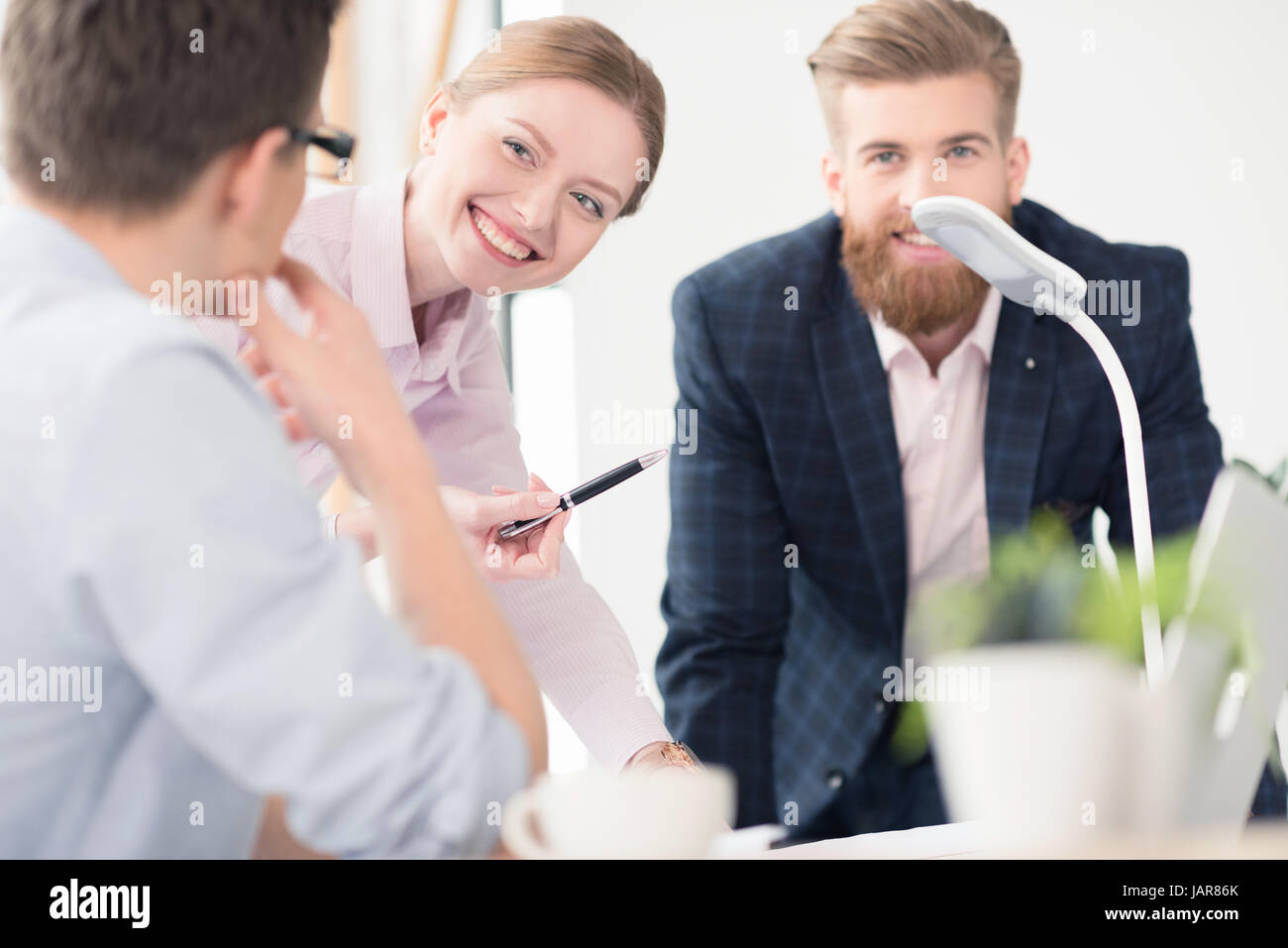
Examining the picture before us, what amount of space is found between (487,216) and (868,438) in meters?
0.67

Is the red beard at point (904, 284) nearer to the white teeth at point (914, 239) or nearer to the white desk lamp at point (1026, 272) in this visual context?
the white teeth at point (914, 239)

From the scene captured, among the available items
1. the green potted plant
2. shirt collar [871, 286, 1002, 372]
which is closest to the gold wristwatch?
the green potted plant

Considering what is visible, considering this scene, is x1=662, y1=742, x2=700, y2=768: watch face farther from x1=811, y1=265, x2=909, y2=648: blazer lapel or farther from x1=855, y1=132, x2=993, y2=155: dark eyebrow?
x1=855, y1=132, x2=993, y2=155: dark eyebrow

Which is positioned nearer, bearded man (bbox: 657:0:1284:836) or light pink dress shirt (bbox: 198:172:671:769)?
light pink dress shirt (bbox: 198:172:671:769)

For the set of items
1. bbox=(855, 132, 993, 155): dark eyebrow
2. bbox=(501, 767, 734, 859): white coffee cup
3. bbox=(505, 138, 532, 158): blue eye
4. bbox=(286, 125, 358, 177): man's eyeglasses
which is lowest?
bbox=(501, 767, 734, 859): white coffee cup

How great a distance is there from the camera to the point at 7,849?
0.61 meters

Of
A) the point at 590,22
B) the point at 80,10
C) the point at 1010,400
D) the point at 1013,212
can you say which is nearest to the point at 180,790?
the point at 80,10

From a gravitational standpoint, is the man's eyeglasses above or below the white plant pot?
above

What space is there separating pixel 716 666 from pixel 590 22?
86cm

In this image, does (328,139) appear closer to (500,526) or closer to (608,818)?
(608,818)

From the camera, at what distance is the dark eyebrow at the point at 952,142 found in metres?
1.88

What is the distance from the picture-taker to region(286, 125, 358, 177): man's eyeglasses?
68cm

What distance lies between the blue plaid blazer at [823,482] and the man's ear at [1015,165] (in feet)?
0.48
